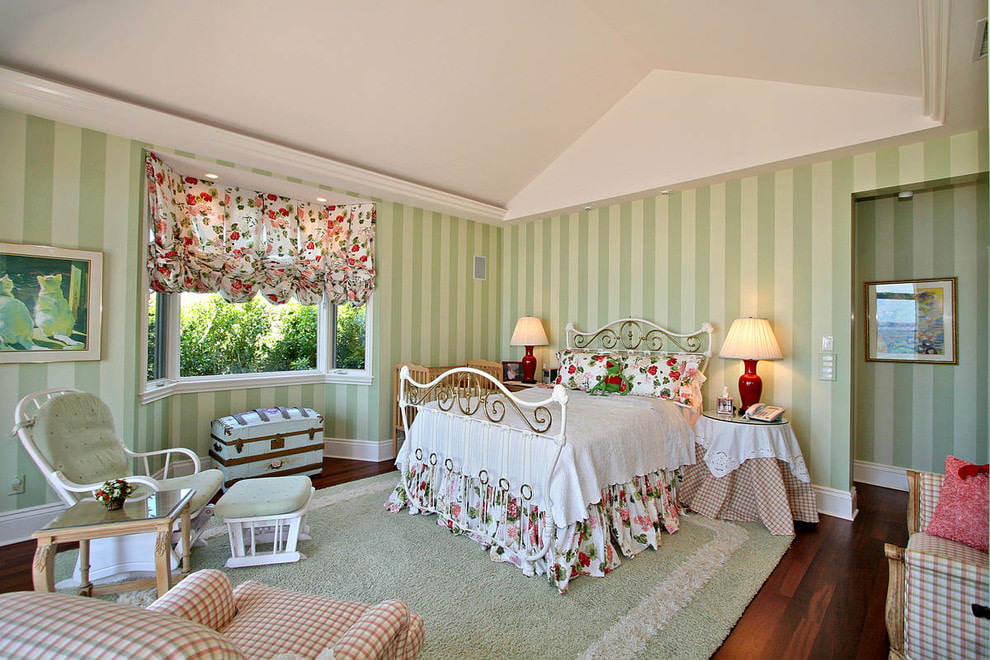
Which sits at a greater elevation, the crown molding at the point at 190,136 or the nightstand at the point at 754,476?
the crown molding at the point at 190,136

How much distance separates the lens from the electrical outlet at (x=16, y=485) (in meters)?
2.93

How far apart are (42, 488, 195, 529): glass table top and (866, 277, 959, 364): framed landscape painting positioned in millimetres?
5338

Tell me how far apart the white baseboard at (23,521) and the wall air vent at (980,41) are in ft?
18.8

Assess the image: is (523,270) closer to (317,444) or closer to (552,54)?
(552,54)

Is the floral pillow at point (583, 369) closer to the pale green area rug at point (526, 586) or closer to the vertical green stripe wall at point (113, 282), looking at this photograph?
the pale green area rug at point (526, 586)

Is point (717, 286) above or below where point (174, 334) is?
above

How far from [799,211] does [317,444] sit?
181 inches

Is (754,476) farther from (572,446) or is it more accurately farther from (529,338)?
(529,338)

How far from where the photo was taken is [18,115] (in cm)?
289

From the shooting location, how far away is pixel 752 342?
3482 millimetres

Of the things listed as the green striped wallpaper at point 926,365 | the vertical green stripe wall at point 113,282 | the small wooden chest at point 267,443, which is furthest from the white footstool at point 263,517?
the green striped wallpaper at point 926,365

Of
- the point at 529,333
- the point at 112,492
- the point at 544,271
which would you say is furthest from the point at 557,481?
the point at 544,271

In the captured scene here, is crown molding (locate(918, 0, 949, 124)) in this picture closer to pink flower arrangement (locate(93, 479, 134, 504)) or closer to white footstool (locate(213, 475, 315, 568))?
white footstool (locate(213, 475, 315, 568))

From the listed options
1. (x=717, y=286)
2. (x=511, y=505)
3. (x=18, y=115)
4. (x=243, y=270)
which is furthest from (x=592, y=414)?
(x=18, y=115)
